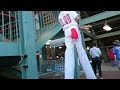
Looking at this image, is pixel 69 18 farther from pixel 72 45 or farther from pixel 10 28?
pixel 10 28

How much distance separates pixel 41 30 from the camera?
521 cm

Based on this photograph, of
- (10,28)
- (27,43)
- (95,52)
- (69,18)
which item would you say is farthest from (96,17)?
(69,18)

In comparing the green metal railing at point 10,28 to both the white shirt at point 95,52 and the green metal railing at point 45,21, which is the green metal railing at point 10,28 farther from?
the white shirt at point 95,52

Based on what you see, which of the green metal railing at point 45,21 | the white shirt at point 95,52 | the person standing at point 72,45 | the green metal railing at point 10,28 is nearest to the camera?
the person standing at point 72,45

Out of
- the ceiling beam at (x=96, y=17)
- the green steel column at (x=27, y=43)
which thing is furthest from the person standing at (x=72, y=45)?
the ceiling beam at (x=96, y=17)

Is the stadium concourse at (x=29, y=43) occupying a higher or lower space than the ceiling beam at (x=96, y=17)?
lower

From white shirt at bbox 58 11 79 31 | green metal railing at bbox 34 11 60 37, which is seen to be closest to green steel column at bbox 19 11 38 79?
green metal railing at bbox 34 11 60 37

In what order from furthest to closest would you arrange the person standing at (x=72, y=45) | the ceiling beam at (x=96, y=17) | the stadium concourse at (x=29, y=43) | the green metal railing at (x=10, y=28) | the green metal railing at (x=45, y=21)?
the ceiling beam at (x=96, y=17)
the green metal railing at (x=45, y=21)
the green metal railing at (x=10, y=28)
the stadium concourse at (x=29, y=43)
the person standing at (x=72, y=45)
